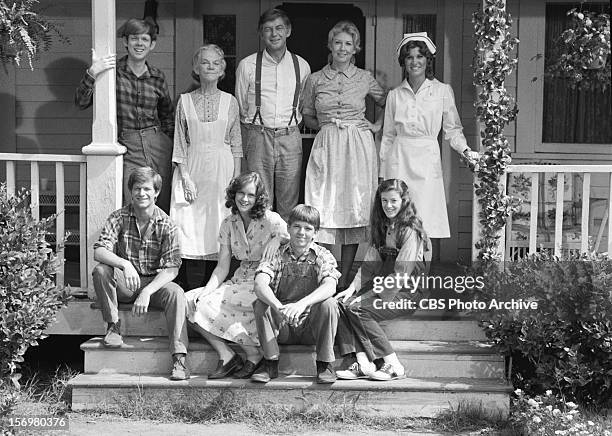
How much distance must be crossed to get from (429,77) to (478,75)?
Answer: 62cm

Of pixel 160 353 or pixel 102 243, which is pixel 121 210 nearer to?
pixel 102 243

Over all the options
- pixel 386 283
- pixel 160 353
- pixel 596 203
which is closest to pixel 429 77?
pixel 386 283

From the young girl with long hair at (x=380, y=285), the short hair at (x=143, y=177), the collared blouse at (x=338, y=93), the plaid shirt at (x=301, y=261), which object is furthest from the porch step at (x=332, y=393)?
the collared blouse at (x=338, y=93)

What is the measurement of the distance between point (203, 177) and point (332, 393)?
5.73 feet

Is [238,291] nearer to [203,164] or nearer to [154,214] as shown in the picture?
[154,214]

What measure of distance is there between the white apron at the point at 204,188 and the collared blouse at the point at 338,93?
0.61m

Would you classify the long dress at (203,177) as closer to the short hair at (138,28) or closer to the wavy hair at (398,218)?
the short hair at (138,28)

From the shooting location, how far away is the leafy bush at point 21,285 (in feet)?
17.4

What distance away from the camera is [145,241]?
224 inches

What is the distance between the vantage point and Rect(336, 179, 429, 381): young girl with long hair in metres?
5.41

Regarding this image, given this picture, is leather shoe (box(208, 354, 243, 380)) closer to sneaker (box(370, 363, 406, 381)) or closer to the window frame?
sneaker (box(370, 363, 406, 381))

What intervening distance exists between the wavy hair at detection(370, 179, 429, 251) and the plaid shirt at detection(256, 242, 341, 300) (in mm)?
444

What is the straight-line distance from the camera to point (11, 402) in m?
4.84

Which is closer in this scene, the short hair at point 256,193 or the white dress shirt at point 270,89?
the short hair at point 256,193
